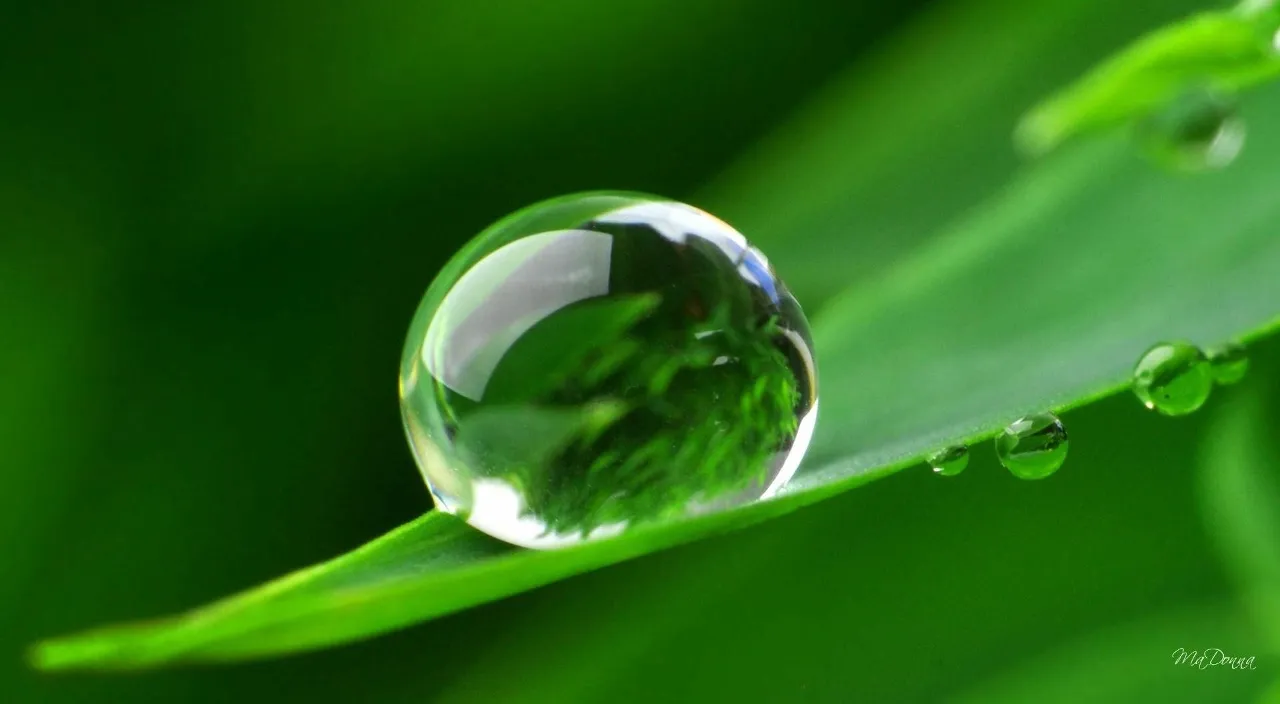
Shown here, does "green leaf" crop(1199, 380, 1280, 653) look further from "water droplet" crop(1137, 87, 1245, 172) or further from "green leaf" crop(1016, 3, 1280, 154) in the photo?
"green leaf" crop(1016, 3, 1280, 154)

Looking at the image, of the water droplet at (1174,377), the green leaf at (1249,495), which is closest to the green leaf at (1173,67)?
the water droplet at (1174,377)

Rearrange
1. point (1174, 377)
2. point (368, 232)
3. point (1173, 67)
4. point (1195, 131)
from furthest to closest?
point (368, 232) < point (1195, 131) < point (1174, 377) < point (1173, 67)

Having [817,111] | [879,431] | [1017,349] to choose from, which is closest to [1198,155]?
[1017,349]

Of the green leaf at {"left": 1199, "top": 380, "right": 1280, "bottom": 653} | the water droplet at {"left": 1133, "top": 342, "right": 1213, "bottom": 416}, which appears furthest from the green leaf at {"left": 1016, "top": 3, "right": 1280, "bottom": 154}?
the green leaf at {"left": 1199, "top": 380, "right": 1280, "bottom": 653}

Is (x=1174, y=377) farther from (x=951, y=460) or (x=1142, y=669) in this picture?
(x=1142, y=669)

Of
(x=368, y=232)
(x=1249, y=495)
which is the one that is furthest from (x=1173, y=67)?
(x=368, y=232)

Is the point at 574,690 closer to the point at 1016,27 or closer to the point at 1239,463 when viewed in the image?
the point at 1239,463
